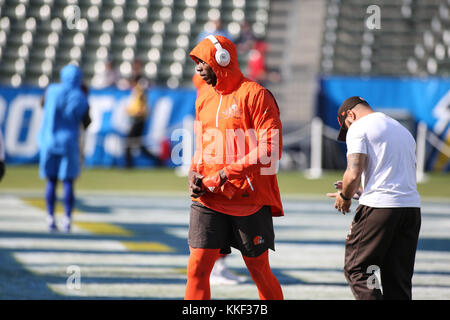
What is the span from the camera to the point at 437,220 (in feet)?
38.3

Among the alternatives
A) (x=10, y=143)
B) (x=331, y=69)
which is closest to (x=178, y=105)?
(x=10, y=143)

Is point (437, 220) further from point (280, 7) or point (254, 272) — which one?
point (280, 7)

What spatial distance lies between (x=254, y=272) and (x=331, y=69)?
20.3 meters

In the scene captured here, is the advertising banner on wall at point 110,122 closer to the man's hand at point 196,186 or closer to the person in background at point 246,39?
the person in background at point 246,39

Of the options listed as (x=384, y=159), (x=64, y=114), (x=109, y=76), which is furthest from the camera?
(x=109, y=76)

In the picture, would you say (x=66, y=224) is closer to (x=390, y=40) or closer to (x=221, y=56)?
(x=221, y=56)

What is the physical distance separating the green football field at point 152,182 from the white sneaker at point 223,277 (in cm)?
749

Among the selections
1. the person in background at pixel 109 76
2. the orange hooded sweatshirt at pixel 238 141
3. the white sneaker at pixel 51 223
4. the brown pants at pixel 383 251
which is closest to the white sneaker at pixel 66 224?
the white sneaker at pixel 51 223

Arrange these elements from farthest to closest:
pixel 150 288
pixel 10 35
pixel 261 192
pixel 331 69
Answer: pixel 10 35 → pixel 331 69 → pixel 150 288 → pixel 261 192

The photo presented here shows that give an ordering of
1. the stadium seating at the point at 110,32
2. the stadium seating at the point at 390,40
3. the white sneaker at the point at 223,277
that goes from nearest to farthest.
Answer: the white sneaker at the point at 223,277, the stadium seating at the point at 390,40, the stadium seating at the point at 110,32

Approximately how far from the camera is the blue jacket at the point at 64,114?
33.0ft

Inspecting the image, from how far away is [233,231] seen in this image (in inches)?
196

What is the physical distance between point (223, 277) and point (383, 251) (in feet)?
9.18

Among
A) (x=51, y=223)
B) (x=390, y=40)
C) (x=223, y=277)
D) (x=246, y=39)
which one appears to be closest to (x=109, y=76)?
(x=246, y=39)
